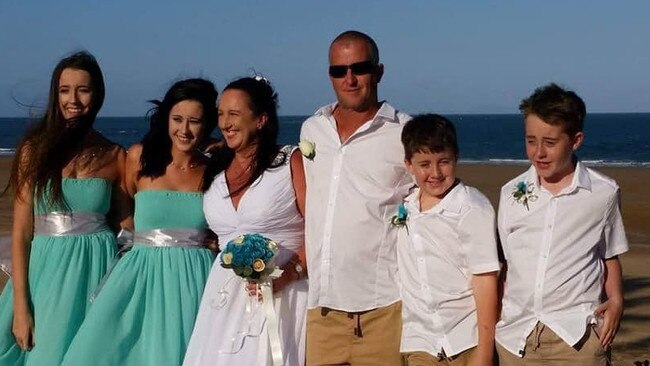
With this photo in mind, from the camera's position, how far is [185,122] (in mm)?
5523

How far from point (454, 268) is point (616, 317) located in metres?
0.79

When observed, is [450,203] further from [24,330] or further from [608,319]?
[24,330]

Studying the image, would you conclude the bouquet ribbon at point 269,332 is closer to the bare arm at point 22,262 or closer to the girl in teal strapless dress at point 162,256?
the girl in teal strapless dress at point 162,256

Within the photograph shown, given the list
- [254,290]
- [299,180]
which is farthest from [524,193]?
[254,290]

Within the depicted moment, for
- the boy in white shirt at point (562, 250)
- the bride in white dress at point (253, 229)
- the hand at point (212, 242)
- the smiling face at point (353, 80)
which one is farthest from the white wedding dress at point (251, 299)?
the boy in white shirt at point (562, 250)

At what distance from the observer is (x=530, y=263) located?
4484 millimetres

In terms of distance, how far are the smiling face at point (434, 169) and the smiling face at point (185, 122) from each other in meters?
1.41

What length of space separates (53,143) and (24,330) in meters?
1.08

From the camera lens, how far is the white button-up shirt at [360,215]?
4938mm

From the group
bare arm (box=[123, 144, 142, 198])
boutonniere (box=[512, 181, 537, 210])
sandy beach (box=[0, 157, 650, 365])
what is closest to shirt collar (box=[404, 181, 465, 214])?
boutonniere (box=[512, 181, 537, 210])

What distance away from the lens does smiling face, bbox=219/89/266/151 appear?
17.3 feet

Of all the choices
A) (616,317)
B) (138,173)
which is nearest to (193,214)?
(138,173)

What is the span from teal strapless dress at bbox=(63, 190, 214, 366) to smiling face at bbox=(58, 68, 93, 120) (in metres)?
0.60

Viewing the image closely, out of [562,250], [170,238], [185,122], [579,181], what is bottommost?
[170,238]
